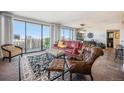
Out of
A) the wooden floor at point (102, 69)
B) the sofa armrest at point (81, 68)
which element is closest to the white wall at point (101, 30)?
the wooden floor at point (102, 69)

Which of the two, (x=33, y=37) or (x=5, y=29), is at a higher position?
(x=5, y=29)

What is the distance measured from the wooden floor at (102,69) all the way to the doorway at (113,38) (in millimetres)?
122

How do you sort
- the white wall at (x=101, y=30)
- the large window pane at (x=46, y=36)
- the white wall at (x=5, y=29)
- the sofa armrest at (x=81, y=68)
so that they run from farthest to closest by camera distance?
the sofa armrest at (x=81, y=68) → the large window pane at (x=46, y=36) → the white wall at (x=101, y=30) → the white wall at (x=5, y=29)

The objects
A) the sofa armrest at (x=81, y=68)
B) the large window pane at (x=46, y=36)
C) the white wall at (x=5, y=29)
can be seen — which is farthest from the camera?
the sofa armrest at (x=81, y=68)

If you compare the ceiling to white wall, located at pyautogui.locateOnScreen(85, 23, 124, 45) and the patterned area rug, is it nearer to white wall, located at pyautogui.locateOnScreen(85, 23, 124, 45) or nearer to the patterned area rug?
white wall, located at pyautogui.locateOnScreen(85, 23, 124, 45)

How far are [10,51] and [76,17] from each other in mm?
1397

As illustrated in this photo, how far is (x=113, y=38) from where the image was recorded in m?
2.37

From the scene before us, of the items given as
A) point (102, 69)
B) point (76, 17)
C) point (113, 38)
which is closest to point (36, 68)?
point (76, 17)

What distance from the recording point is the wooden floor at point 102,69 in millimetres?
2304

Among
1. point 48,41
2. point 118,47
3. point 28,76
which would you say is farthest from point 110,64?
point 28,76

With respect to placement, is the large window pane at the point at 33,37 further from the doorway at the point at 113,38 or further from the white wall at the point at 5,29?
the doorway at the point at 113,38

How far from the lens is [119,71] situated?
2.72 metres

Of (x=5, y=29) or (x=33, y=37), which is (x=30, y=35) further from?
(x=5, y=29)
